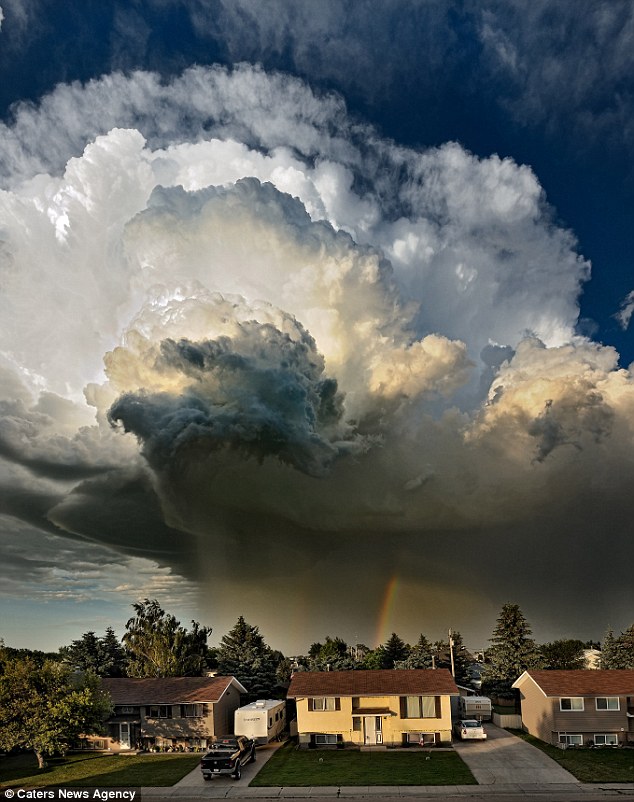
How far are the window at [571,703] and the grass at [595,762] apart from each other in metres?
2.60

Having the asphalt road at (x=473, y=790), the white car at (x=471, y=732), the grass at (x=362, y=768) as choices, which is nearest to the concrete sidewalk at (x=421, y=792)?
the asphalt road at (x=473, y=790)

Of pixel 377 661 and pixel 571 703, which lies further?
pixel 377 661

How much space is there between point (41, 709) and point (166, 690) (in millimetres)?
12107

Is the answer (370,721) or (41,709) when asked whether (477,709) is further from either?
(41,709)

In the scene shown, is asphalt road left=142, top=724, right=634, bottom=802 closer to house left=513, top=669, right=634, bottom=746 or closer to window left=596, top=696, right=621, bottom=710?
house left=513, top=669, right=634, bottom=746

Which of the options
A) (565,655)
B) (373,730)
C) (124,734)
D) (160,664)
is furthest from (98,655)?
(565,655)

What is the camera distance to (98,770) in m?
38.4

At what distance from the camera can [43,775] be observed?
37.0m

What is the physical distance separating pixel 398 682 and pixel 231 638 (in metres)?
35.5

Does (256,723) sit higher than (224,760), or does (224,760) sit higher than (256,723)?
(256,723)

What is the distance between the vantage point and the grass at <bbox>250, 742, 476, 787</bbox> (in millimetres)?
33781

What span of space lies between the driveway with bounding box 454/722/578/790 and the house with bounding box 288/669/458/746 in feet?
8.68

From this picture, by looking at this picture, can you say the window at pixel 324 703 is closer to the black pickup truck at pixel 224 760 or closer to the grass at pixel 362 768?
the grass at pixel 362 768

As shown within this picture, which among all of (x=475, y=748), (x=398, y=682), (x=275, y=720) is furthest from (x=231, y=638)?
(x=475, y=748)
